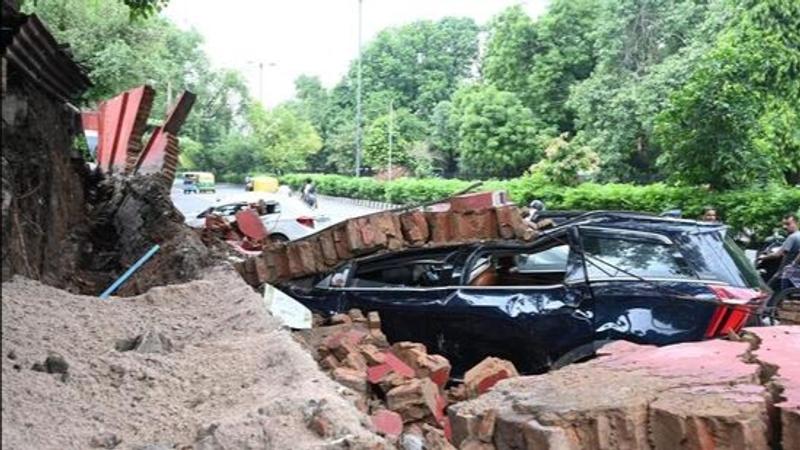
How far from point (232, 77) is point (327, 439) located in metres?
72.7

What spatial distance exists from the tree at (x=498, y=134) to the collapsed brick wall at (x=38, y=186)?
4245 centimetres

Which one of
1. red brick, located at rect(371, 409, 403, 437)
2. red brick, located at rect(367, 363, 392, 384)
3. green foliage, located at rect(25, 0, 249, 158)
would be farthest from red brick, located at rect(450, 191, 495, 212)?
green foliage, located at rect(25, 0, 249, 158)

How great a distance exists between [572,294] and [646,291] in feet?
1.66

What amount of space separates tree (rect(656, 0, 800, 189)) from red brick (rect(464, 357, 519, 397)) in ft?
51.5

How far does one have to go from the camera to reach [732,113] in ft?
→ 62.7

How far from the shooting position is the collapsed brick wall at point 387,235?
22.4 feet

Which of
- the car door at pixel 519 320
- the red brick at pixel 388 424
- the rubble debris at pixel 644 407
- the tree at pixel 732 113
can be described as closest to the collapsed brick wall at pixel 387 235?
the car door at pixel 519 320

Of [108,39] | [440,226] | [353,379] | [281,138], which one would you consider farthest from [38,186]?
[281,138]

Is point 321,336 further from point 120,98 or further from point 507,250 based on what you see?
point 120,98

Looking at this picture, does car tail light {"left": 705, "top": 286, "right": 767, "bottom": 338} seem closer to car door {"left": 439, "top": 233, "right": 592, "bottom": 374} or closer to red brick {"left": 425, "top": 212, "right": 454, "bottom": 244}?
car door {"left": 439, "top": 233, "right": 592, "bottom": 374}

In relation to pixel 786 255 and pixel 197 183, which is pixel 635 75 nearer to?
pixel 786 255

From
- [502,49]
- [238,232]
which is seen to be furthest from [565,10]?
[238,232]

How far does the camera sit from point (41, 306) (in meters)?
4.45

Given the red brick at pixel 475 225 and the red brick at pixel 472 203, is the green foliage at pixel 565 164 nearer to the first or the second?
the red brick at pixel 472 203
